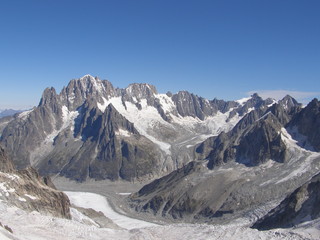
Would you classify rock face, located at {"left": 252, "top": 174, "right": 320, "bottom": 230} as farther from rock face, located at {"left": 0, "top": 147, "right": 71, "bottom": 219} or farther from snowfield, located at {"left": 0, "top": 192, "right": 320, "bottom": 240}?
rock face, located at {"left": 0, "top": 147, "right": 71, "bottom": 219}

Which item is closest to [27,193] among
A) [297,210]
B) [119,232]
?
[119,232]

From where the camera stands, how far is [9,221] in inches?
3093

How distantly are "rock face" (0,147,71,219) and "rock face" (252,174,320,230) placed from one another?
2488 inches

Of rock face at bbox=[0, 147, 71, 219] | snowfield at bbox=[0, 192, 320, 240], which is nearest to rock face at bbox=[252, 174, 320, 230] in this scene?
snowfield at bbox=[0, 192, 320, 240]

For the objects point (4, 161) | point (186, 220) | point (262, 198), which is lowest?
point (186, 220)

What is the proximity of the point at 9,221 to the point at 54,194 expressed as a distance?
44192 mm

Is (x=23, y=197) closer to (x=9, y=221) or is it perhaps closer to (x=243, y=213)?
(x=9, y=221)

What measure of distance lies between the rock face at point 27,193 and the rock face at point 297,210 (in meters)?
63.2

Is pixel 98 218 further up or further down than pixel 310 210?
further down

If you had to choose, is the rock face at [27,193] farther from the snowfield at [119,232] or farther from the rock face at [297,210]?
the rock face at [297,210]

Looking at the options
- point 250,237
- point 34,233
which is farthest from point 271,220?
point 34,233

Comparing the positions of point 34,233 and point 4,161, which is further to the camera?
point 4,161

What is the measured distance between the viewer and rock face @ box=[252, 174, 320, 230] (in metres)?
107

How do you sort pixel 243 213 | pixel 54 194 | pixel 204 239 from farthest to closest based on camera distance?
pixel 243 213 < pixel 54 194 < pixel 204 239
